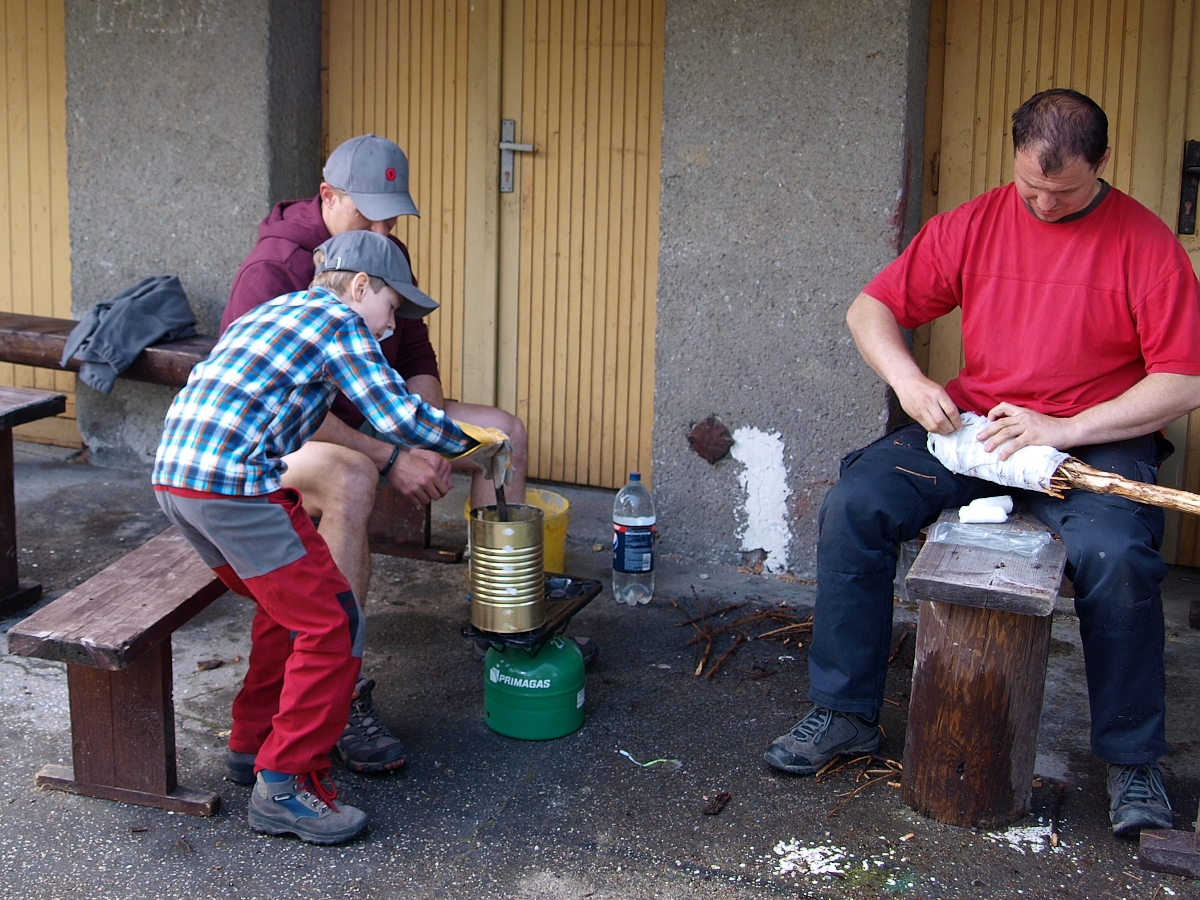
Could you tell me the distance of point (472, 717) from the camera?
358 cm

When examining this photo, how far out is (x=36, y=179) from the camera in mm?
5883

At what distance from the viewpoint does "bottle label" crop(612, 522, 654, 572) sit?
4.40m

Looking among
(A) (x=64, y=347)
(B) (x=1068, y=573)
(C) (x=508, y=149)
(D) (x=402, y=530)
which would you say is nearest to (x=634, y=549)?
(D) (x=402, y=530)

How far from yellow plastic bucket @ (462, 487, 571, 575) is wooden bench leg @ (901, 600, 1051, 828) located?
1.73 m

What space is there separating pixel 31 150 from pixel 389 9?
1981 millimetres

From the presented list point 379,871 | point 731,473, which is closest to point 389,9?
point 731,473

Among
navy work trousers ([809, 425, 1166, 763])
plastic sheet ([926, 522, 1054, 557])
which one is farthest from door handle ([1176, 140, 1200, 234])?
plastic sheet ([926, 522, 1054, 557])

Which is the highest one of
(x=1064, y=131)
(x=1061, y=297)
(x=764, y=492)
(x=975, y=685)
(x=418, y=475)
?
(x=1064, y=131)

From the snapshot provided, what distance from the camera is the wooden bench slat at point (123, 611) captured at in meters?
2.79

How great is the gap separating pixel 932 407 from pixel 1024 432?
0.26m

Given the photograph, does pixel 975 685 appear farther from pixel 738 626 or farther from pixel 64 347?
pixel 64 347

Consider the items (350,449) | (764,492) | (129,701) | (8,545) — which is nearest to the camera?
(129,701)

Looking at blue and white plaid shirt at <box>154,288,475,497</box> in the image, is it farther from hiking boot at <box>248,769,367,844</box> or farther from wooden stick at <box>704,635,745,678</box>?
wooden stick at <box>704,635,745,678</box>

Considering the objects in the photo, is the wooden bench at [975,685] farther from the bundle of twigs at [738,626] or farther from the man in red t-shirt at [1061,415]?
the bundle of twigs at [738,626]
